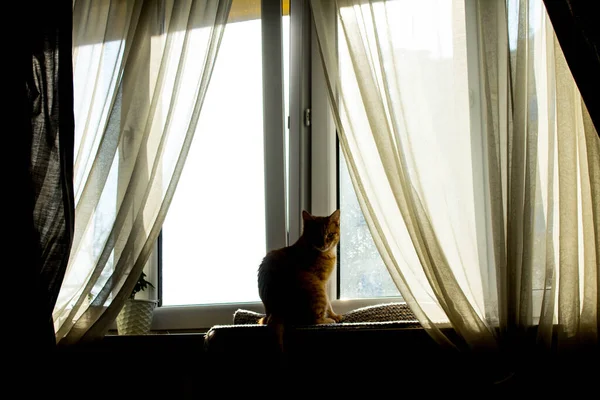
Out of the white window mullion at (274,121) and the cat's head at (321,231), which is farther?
the white window mullion at (274,121)

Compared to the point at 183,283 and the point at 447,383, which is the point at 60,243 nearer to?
the point at 183,283

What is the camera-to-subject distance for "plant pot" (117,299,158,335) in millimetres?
1899

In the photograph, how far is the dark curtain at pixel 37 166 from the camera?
161 centimetres

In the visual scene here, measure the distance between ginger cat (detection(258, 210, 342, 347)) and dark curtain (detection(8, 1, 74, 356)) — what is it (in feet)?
2.00

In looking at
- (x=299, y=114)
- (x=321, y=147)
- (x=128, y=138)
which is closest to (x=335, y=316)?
(x=321, y=147)

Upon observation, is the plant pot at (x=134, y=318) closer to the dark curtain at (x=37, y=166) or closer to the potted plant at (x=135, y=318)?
the potted plant at (x=135, y=318)

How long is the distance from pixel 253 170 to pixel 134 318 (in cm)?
64

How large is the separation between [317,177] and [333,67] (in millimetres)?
447

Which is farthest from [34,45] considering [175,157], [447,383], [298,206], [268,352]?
[447,383]

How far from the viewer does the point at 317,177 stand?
200cm

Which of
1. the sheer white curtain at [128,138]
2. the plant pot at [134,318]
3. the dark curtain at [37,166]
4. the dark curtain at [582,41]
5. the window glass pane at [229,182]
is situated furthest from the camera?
the window glass pane at [229,182]

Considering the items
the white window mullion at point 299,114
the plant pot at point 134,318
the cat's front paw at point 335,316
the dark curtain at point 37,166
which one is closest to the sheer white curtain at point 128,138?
the dark curtain at point 37,166

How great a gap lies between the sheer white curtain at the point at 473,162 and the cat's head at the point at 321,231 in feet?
0.65

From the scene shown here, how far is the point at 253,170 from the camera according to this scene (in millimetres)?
2023
